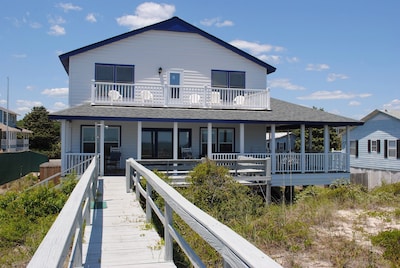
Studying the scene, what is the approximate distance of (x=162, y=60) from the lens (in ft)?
63.6

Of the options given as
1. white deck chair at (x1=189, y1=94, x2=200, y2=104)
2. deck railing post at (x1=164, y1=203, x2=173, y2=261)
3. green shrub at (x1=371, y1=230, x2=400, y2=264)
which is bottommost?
green shrub at (x1=371, y1=230, x2=400, y2=264)

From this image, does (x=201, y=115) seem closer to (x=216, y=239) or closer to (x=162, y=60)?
(x=162, y=60)

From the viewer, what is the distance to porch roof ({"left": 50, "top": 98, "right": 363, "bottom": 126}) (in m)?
15.4

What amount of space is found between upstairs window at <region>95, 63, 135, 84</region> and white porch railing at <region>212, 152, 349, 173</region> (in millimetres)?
6334

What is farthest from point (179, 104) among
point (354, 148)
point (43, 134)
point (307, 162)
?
point (43, 134)

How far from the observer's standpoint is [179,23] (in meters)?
19.6

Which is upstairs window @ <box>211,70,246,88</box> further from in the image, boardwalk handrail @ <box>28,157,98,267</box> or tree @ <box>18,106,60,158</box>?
tree @ <box>18,106,60,158</box>

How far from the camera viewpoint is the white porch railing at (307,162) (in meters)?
16.7

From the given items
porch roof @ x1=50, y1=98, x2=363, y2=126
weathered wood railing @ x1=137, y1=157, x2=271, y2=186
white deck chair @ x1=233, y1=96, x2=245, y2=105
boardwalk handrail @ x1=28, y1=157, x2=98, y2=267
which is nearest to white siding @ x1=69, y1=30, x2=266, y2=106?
white deck chair @ x1=233, y1=96, x2=245, y2=105

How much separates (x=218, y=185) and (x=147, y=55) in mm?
10933

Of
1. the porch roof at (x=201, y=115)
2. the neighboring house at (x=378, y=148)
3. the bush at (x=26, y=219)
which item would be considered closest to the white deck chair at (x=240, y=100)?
the porch roof at (x=201, y=115)

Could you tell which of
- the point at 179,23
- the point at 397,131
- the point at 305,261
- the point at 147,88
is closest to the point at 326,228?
the point at 305,261

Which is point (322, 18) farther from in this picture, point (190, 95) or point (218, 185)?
point (218, 185)

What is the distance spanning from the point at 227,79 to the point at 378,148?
52.8 ft
